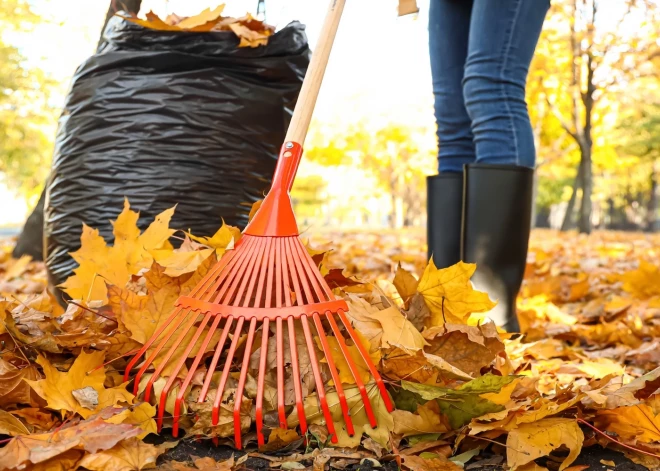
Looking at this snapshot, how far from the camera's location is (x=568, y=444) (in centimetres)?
86

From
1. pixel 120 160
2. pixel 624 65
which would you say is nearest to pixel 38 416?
pixel 120 160

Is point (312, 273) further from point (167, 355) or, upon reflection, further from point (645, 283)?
point (645, 283)

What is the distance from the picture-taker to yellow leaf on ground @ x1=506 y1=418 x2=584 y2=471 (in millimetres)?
841

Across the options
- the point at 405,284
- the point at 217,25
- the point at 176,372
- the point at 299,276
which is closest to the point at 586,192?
the point at 217,25

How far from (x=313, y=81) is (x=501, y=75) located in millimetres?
570

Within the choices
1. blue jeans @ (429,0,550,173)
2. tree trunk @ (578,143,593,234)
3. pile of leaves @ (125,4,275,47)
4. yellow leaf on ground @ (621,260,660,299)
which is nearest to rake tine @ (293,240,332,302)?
blue jeans @ (429,0,550,173)

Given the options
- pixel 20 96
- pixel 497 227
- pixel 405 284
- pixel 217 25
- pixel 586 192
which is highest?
pixel 20 96

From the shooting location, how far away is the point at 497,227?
4.98 ft

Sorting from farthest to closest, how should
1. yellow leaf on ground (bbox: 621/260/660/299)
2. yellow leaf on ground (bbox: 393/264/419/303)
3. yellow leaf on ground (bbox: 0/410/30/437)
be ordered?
yellow leaf on ground (bbox: 621/260/660/299), yellow leaf on ground (bbox: 393/264/419/303), yellow leaf on ground (bbox: 0/410/30/437)

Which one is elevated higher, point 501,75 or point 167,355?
point 501,75

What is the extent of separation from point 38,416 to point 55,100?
39.7 feet

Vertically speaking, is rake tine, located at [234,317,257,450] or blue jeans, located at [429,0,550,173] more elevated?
blue jeans, located at [429,0,550,173]

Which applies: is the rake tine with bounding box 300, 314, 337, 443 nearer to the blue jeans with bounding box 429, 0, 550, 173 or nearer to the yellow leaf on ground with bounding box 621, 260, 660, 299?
the blue jeans with bounding box 429, 0, 550, 173

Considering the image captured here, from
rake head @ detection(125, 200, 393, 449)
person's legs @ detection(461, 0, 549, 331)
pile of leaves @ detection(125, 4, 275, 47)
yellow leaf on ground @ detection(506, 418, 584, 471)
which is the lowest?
yellow leaf on ground @ detection(506, 418, 584, 471)
